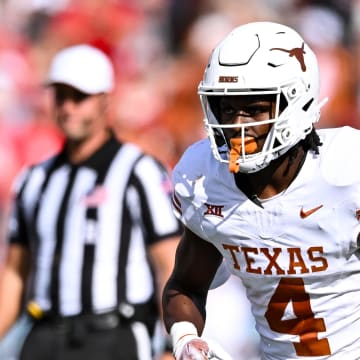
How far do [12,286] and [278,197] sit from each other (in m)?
2.31

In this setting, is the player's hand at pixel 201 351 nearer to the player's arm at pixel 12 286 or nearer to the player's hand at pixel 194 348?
the player's hand at pixel 194 348

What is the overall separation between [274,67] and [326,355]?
0.84 meters

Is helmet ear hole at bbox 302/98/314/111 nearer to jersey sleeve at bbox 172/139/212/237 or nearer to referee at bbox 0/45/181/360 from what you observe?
jersey sleeve at bbox 172/139/212/237

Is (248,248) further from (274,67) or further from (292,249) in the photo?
(274,67)

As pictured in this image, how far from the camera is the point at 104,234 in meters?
5.06

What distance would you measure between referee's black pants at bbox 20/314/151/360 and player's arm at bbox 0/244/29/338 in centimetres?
37

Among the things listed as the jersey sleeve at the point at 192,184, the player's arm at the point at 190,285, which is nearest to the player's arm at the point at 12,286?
the player's arm at the point at 190,285

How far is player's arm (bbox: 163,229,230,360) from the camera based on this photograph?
358 centimetres

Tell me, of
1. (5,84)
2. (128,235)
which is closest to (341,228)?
(128,235)

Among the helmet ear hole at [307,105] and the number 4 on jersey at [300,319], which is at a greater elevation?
the helmet ear hole at [307,105]

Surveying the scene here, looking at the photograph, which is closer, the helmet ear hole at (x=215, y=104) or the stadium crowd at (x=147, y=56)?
the helmet ear hole at (x=215, y=104)

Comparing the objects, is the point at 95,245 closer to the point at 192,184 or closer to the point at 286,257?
the point at 192,184

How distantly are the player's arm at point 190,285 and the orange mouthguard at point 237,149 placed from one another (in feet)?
1.44

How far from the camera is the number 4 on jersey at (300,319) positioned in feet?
11.1
